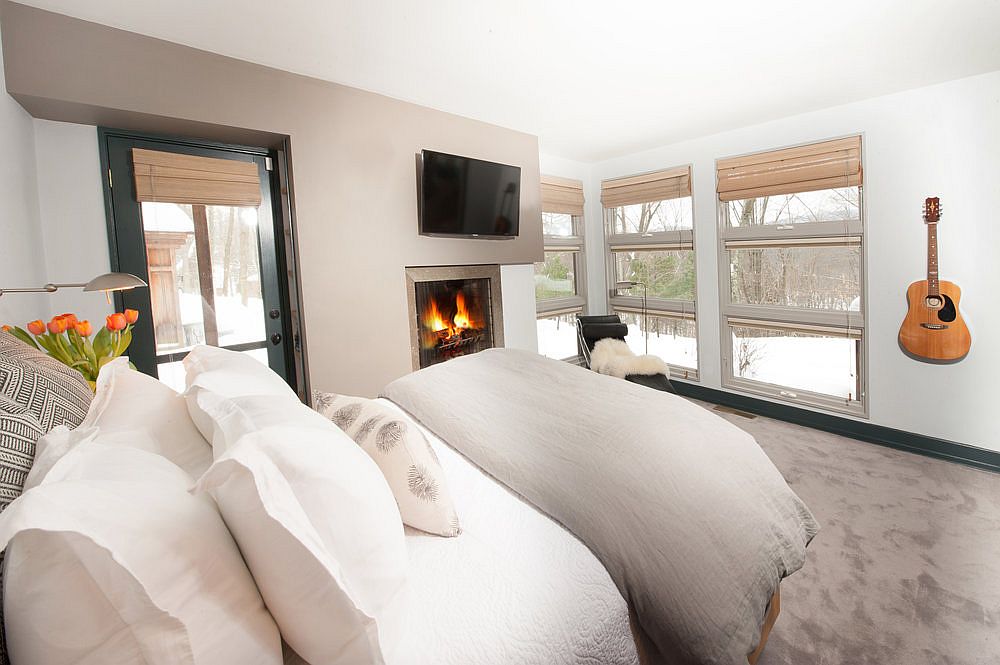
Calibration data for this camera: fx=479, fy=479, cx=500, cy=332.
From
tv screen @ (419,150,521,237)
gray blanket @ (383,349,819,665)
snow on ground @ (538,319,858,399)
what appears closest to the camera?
gray blanket @ (383,349,819,665)

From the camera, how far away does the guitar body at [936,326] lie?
316 centimetres

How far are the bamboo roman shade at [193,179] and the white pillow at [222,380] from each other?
1639 mm

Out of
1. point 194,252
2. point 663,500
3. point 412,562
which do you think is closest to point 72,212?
point 194,252

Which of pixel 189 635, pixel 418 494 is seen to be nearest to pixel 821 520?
pixel 418 494

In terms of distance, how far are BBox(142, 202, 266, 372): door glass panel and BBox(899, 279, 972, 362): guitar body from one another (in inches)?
174

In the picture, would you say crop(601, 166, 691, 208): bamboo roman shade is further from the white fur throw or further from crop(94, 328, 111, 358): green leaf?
crop(94, 328, 111, 358): green leaf

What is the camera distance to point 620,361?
13.3ft

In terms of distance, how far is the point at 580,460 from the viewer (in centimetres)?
137

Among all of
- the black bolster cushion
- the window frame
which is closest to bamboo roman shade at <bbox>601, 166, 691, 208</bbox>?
the window frame

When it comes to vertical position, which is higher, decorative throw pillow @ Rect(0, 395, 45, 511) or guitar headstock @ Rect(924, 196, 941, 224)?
guitar headstock @ Rect(924, 196, 941, 224)

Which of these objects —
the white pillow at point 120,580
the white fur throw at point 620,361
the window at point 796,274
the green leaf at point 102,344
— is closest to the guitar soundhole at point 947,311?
the window at point 796,274

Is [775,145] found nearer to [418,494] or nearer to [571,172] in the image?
[571,172]

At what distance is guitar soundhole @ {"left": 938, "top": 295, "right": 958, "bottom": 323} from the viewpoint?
10.4 ft

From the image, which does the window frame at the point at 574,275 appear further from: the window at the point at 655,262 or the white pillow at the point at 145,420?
the white pillow at the point at 145,420
